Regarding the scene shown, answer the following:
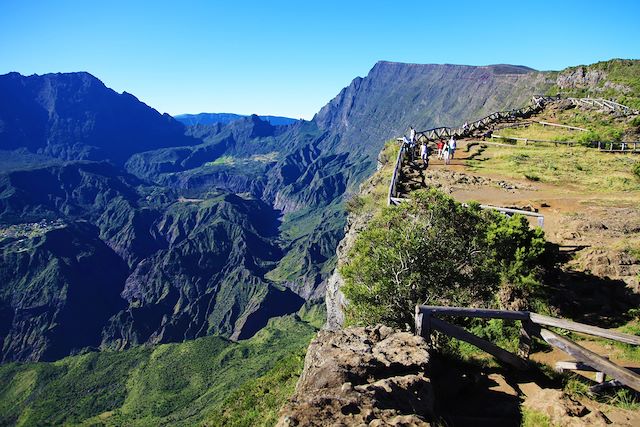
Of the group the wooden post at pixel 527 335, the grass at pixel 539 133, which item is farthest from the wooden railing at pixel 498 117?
the wooden post at pixel 527 335

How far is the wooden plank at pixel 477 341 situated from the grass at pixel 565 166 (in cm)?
2483

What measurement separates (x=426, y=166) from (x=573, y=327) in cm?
2998

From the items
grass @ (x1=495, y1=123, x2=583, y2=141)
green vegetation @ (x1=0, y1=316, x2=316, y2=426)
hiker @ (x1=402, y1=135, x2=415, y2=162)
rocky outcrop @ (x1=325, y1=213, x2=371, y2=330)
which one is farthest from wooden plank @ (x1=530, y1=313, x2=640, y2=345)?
green vegetation @ (x1=0, y1=316, x2=316, y2=426)

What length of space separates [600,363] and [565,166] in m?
34.7

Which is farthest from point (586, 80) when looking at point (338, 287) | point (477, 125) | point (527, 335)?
point (527, 335)

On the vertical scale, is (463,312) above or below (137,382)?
above

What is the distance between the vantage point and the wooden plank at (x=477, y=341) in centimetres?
1041

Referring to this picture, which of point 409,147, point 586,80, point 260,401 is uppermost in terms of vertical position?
point 586,80

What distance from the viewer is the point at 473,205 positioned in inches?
675

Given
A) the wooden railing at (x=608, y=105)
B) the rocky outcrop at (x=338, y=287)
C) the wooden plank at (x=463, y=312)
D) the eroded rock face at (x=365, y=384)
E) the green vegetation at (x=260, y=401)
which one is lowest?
the green vegetation at (x=260, y=401)

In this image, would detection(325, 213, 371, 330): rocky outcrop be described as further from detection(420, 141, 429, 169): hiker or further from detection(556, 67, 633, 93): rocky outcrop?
detection(556, 67, 633, 93): rocky outcrop

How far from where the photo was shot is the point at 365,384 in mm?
8258

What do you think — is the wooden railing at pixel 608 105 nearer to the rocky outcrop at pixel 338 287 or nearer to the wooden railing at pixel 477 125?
the wooden railing at pixel 477 125

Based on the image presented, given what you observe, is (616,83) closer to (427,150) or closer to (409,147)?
(409,147)
